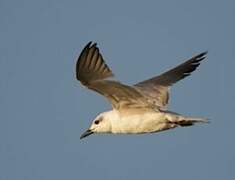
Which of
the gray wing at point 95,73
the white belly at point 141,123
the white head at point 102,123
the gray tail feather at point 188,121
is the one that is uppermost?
the gray wing at point 95,73

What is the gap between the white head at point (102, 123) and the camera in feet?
43.4

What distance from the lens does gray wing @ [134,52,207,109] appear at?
43.9 ft

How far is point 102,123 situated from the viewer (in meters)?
13.4

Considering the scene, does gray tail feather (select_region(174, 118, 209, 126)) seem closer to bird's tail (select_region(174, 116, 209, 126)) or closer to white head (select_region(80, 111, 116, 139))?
bird's tail (select_region(174, 116, 209, 126))

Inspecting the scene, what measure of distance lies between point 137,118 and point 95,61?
1.34 metres

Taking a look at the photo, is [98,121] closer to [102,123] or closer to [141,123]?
[102,123]

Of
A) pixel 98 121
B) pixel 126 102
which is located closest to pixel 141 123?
pixel 126 102

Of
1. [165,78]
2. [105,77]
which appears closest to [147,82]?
[165,78]

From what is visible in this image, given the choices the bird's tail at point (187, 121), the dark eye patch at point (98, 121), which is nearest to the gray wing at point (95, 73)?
the bird's tail at point (187, 121)

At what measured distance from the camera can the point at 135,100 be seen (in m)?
12.7

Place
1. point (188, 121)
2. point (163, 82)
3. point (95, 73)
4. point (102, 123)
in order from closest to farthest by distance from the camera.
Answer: point (95, 73), point (188, 121), point (102, 123), point (163, 82)

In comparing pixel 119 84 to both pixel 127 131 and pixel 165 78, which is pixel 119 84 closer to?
pixel 127 131

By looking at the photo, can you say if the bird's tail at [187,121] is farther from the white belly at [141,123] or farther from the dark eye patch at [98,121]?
the dark eye patch at [98,121]

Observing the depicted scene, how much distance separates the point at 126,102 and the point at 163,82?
1.77m
